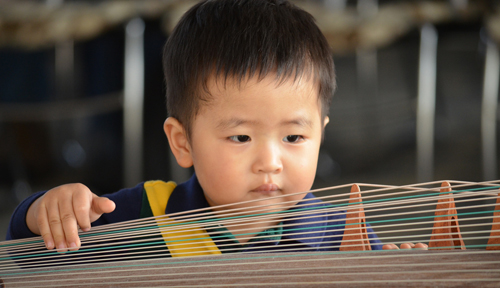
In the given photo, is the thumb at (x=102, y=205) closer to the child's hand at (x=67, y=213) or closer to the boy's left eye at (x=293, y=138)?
the child's hand at (x=67, y=213)

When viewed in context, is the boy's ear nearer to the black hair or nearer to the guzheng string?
the black hair

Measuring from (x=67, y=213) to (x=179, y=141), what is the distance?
A: 0.25 m

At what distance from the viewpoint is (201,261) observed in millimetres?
550

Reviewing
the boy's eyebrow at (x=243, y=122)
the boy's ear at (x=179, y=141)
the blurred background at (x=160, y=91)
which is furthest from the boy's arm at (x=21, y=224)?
the blurred background at (x=160, y=91)

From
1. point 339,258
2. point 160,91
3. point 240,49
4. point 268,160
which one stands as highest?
point 160,91

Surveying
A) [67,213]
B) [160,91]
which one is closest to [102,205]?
[67,213]

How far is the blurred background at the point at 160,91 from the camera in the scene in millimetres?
2117

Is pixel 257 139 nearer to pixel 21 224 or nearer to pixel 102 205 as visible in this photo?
pixel 102 205

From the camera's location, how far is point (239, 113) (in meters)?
0.74

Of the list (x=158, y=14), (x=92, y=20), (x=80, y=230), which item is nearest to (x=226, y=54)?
(x=80, y=230)

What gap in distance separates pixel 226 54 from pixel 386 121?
6.15ft

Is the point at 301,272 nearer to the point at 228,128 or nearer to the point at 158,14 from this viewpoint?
the point at 228,128

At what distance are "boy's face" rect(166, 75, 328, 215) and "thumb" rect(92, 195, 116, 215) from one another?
0.54 feet

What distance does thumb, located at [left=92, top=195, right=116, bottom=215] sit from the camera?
69cm
